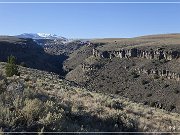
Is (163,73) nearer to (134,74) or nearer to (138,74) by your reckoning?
(138,74)

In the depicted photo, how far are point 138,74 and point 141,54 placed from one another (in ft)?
43.0

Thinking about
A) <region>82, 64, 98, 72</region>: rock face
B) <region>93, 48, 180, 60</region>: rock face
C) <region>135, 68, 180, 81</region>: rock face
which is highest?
<region>93, 48, 180, 60</region>: rock face

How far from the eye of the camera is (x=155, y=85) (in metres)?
81.8

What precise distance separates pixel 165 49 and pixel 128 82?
18.0 meters

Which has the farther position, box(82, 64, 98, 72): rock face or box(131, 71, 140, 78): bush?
box(82, 64, 98, 72): rock face

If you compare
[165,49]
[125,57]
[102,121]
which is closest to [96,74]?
[125,57]

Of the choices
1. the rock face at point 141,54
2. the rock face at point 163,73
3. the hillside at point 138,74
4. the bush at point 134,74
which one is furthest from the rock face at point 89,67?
the rock face at point 163,73

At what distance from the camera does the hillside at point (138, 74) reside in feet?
244

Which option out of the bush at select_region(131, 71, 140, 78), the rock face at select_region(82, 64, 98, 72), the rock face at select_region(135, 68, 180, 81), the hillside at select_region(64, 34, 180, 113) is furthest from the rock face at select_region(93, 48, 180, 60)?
the bush at select_region(131, 71, 140, 78)

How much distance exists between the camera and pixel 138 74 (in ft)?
303

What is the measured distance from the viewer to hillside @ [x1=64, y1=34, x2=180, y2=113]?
7450 cm

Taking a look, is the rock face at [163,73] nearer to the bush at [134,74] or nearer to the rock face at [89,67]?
the bush at [134,74]

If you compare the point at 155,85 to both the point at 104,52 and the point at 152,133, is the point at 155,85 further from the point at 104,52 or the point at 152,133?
the point at 152,133

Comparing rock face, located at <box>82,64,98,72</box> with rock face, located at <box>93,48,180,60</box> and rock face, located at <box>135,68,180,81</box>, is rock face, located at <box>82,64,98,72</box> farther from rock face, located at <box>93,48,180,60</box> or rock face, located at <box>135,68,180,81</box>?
rock face, located at <box>135,68,180,81</box>
